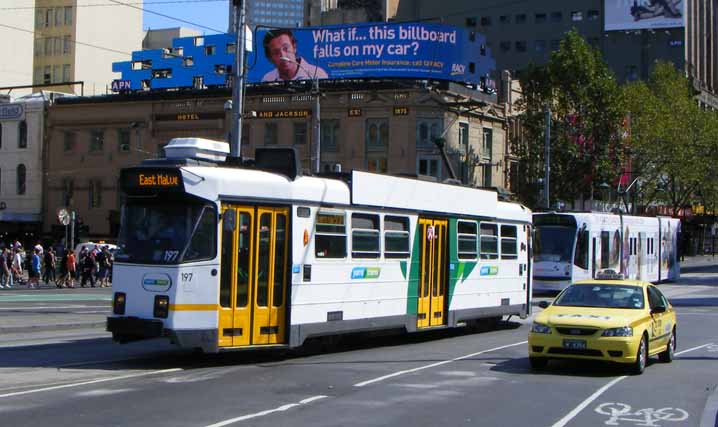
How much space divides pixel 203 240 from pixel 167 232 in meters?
0.59

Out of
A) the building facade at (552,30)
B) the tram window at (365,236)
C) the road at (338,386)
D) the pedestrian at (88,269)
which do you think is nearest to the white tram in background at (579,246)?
the road at (338,386)

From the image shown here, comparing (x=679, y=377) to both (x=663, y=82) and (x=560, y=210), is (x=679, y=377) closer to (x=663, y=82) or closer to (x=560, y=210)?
(x=560, y=210)

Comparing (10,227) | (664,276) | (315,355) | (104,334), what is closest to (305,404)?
(315,355)

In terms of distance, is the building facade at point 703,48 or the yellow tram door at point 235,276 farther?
the building facade at point 703,48

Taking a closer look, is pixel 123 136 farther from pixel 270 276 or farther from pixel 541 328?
pixel 541 328

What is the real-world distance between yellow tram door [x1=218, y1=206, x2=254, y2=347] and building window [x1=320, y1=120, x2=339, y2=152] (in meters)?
48.1

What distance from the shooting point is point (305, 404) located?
11.5 metres

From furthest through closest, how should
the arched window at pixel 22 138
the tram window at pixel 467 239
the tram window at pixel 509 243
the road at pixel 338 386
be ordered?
the arched window at pixel 22 138 < the tram window at pixel 509 243 < the tram window at pixel 467 239 < the road at pixel 338 386

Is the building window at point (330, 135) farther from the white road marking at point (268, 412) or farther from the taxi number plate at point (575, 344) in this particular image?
the white road marking at point (268, 412)

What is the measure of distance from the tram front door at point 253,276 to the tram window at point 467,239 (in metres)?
6.07

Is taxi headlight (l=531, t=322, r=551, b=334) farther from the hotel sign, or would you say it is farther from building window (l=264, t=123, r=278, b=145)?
the hotel sign

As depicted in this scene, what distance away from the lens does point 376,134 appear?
203ft

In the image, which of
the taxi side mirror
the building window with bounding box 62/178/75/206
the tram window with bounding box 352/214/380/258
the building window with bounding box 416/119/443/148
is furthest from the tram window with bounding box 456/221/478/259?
the building window with bounding box 62/178/75/206

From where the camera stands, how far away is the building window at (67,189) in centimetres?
6888
